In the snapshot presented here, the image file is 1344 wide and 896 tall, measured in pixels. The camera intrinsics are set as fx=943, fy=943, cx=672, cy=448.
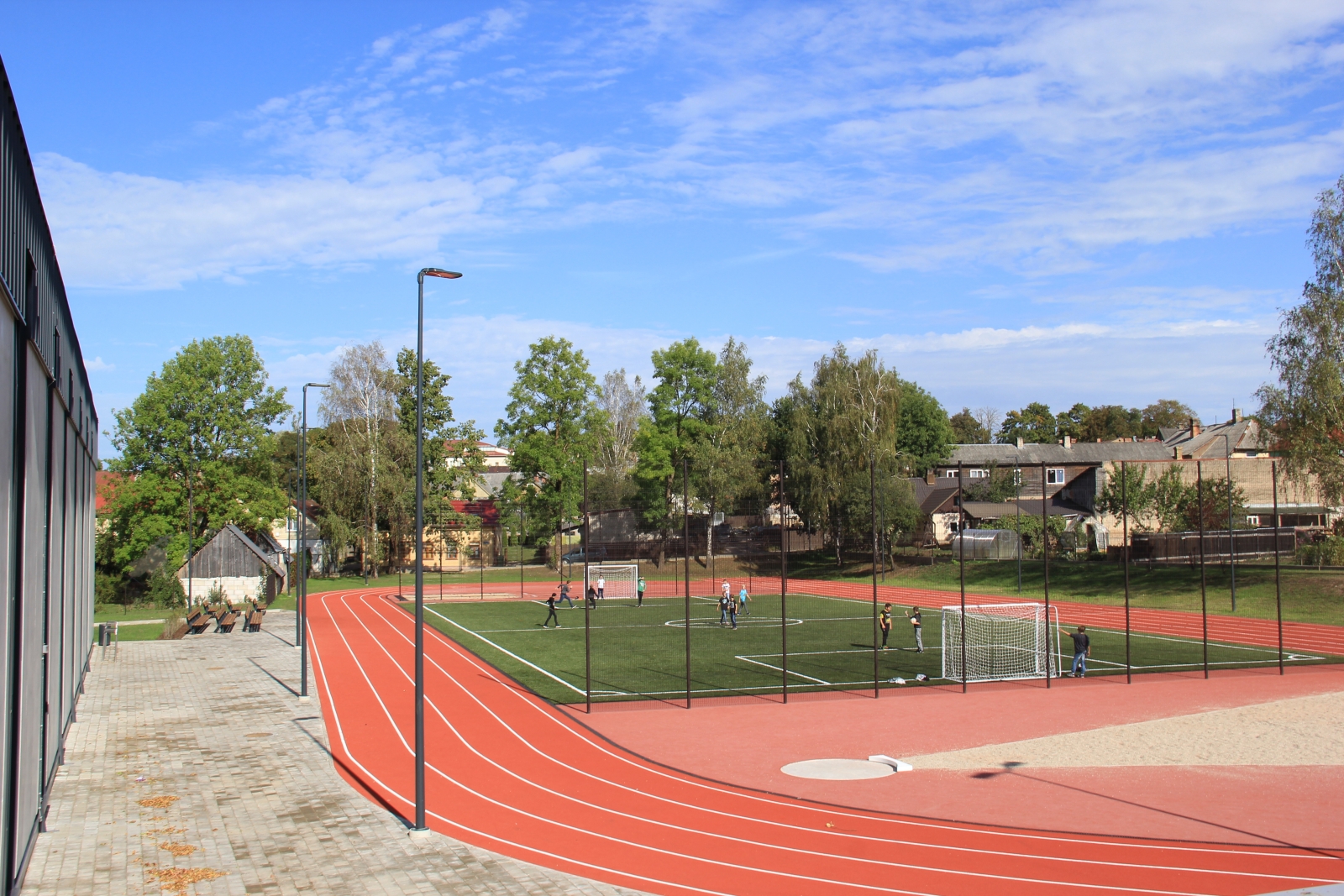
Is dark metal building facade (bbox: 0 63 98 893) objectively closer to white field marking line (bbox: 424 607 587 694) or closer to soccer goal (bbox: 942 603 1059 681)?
white field marking line (bbox: 424 607 587 694)

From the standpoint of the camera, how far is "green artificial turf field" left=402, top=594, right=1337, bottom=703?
2588cm

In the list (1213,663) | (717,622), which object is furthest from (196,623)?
(1213,663)

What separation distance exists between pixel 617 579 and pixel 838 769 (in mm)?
39473

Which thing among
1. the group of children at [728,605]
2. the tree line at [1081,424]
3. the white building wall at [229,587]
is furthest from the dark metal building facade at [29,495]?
the tree line at [1081,424]

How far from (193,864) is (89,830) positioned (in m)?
2.50

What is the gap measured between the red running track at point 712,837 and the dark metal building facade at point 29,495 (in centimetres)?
501

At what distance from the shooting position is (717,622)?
134 ft

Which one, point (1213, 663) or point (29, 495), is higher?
point (29, 495)

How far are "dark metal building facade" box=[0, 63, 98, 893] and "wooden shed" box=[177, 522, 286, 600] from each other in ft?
109

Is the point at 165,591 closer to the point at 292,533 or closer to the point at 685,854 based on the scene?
the point at 292,533

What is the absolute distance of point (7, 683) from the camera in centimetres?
1019

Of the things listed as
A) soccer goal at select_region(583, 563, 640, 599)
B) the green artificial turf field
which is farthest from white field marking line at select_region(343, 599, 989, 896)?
soccer goal at select_region(583, 563, 640, 599)

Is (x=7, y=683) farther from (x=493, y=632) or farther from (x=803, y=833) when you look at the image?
(x=493, y=632)

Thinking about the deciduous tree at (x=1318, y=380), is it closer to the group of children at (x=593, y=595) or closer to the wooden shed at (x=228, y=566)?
the group of children at (x=593, y=595)
